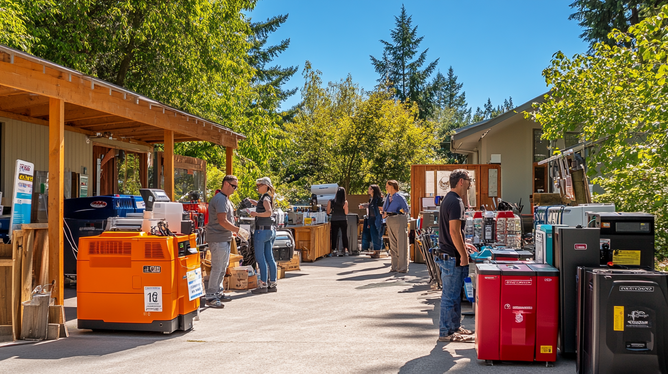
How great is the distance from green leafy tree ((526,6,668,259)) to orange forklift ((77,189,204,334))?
5.88 meters

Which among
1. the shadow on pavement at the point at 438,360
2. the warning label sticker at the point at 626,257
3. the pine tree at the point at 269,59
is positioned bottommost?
the shadow on pavement at the point at 438,360

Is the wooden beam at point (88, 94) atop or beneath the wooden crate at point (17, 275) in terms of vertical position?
atop

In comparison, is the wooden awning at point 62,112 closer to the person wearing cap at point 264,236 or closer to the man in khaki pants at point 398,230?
the person wearing cap at point 264,236

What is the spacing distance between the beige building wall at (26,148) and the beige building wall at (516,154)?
11.8 m

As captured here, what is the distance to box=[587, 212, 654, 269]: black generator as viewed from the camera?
16.5 ft

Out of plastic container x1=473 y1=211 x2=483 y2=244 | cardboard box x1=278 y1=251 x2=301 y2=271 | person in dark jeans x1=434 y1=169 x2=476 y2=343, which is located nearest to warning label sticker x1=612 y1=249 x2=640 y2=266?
person in dark jeans x1=434 y1=169 x2=476 y2=343

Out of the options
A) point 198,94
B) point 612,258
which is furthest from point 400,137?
point 612,258

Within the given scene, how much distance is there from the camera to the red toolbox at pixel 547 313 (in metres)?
5.01

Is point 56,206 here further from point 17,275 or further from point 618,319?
point 618,319

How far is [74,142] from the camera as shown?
1234 cm

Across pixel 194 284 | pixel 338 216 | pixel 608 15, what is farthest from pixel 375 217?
pixel 608 15

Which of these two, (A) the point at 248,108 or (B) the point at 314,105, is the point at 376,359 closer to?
(A) the point at 248,108

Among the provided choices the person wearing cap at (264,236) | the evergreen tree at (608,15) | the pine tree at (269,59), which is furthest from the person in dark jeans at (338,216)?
the pine tree at (269,59)

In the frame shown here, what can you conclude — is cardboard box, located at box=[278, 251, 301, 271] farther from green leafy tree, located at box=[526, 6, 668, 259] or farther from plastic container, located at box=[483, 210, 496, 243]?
green leafy tree, located at box=[526, 6, 668, 259]
